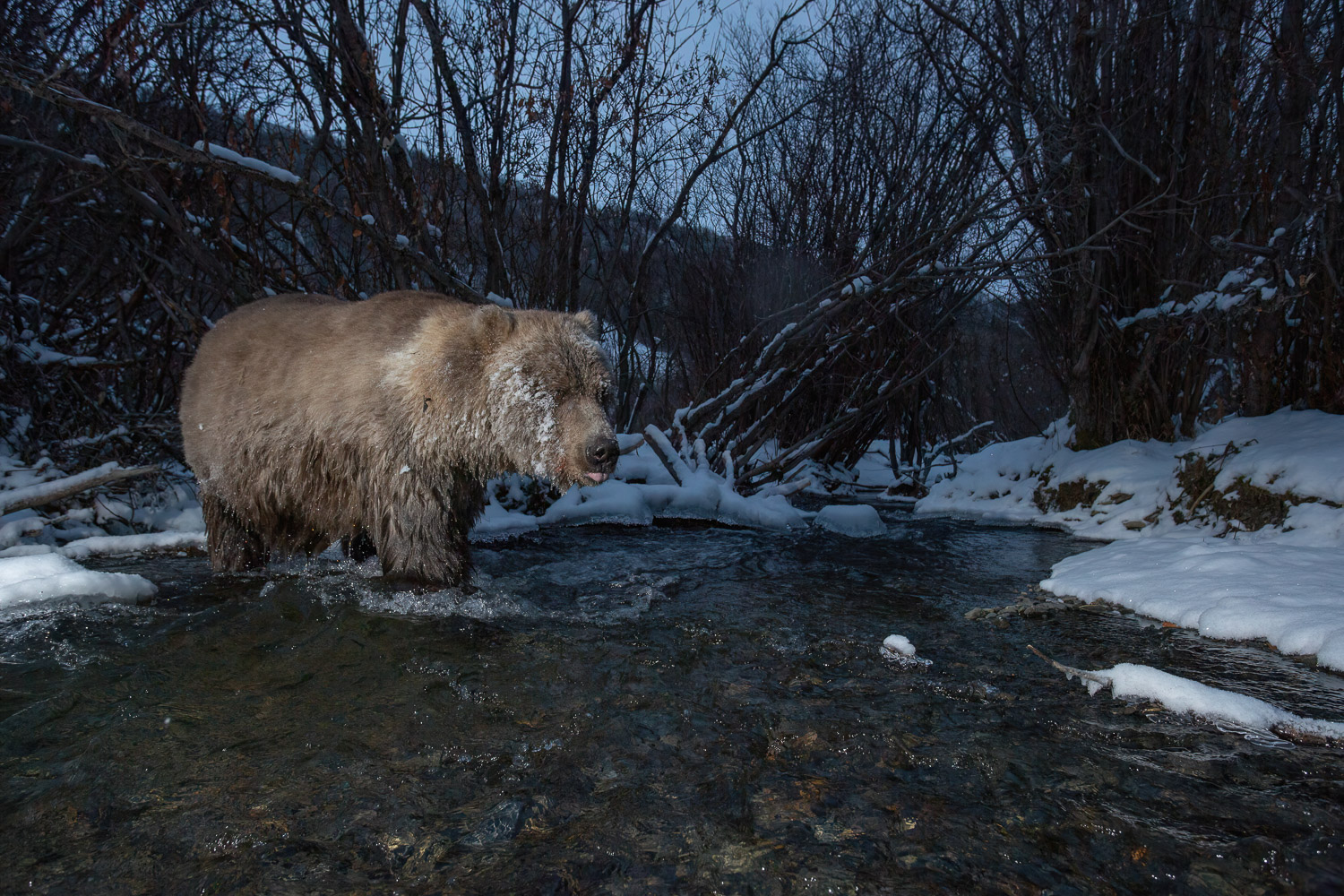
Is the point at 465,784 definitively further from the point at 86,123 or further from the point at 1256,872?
the point at 86,123

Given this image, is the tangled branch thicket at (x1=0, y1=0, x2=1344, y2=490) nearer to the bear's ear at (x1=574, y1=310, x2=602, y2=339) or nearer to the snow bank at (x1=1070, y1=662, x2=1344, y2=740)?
the bear's ear at (x1=574, y1=310, x2=602, y2=339)

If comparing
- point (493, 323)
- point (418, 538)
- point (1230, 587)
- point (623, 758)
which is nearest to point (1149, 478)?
point (1230, 587)

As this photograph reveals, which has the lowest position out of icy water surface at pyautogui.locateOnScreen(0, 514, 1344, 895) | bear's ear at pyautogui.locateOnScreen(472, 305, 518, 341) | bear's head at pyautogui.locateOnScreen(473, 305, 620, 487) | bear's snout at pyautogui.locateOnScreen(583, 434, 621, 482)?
icy water surface at pyautogui.locateOnScreen(0, 514, 1344, 895)

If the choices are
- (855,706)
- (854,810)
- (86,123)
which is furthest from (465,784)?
(86,123)

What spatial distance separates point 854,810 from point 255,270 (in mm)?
6235

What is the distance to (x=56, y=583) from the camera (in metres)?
3.19

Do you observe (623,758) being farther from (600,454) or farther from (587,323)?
(587,323)

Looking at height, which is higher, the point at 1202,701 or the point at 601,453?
the point at 601,453

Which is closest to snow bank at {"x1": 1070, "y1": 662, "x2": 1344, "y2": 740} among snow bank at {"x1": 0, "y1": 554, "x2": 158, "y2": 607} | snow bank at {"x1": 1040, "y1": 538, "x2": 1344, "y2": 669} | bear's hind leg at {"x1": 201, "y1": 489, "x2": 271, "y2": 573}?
→ snow bank at {"x1": 1040, "y1": 538, "x2": 1344, "y2": 669}

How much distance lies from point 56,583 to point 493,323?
6.66 ft

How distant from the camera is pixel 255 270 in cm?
631

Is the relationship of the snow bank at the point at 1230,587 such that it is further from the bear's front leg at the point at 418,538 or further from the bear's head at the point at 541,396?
the bear's front leg at the point at 418,538

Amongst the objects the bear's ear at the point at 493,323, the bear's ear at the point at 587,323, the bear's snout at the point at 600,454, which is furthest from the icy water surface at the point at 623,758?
the bear's ear at the point at 587,323

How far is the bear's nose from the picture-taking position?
11.0ft
